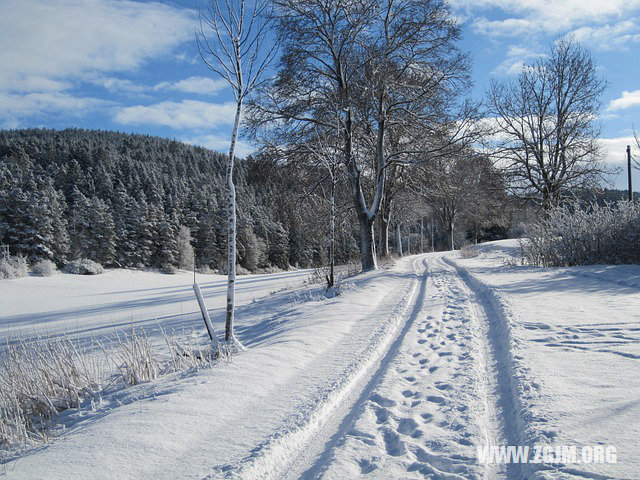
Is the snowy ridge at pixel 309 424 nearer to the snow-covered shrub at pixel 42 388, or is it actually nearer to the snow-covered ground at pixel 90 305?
the snow-covered shrub at pixel 42 388

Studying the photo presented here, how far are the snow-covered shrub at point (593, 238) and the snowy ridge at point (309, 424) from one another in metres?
10.7

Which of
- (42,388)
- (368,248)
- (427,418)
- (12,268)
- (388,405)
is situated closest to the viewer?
(427,418)

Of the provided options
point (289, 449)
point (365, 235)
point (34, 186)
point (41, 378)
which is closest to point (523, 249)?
point (365, 235)

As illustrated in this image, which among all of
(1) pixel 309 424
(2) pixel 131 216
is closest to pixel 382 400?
(1) pixel 309 424

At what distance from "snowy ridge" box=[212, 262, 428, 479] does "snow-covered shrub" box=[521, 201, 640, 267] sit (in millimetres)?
10741

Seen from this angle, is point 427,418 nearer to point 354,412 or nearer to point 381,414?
point 381,414

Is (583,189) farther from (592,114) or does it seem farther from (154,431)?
(154,431)

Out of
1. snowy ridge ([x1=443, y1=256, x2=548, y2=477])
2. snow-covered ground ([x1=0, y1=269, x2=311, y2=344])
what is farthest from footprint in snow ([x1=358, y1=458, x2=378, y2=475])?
snow-covered ground ([x1=0, y1=269, x2=311, y2=344])

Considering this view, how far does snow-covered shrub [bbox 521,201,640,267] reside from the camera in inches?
452

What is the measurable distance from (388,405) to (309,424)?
800 millimetres

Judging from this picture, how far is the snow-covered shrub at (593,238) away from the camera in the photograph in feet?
37.7

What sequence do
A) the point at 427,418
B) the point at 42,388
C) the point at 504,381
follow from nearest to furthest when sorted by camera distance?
the point at 427,418, the point at 504,381, the point at 42,388

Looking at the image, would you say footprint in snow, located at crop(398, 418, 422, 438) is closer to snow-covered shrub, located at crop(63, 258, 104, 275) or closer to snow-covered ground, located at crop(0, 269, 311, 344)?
snow-covered ground, located at crop(0, 269, 311, 344)

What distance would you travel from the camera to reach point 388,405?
11.0 ft
